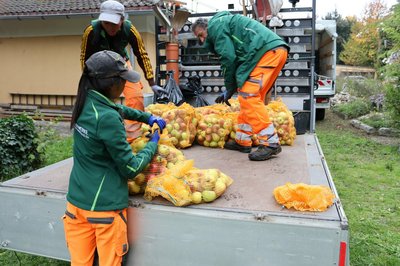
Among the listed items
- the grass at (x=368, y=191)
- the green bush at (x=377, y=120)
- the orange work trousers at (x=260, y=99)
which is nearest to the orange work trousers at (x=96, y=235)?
the orange work trousers at (x=260, y=99)

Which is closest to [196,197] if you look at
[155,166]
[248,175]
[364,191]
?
[155,166]

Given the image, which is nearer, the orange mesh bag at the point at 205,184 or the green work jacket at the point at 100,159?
the green work jacket at the point at 100,159

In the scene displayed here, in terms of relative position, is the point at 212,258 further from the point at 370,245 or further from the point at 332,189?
the point at 370,245

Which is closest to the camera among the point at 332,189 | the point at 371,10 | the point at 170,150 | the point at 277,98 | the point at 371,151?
the point at 332,189

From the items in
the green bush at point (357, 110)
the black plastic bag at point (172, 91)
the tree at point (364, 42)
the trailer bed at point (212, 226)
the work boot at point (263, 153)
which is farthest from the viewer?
the tree at point (364, 42)

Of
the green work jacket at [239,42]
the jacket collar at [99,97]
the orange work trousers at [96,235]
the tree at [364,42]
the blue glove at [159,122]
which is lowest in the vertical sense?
the orange work trousers at [96,235]

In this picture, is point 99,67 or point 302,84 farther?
point 302,84

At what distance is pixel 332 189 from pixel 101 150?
1.39 meters

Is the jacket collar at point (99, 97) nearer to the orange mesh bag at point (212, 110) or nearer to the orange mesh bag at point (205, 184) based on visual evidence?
the orange mesh bag at point (205, 184)

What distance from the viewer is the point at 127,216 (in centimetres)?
223

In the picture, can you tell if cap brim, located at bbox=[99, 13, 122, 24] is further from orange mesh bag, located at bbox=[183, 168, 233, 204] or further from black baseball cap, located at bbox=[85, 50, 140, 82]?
orange mesh bag, located at bbox=[183, 168, 233, 204]

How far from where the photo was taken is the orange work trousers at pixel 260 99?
3527 mm

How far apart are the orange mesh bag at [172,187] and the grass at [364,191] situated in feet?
5.07

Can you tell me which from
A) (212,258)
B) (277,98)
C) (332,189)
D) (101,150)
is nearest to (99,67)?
(101,150)
